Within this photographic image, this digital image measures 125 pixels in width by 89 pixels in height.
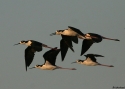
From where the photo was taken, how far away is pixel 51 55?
39.0 m

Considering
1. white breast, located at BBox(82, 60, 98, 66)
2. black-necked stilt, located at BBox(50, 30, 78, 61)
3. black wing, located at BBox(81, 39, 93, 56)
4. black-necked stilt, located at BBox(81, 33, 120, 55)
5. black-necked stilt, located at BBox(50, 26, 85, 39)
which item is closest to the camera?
black-necked stilt, located at BBox(50, 26, 85, 39)

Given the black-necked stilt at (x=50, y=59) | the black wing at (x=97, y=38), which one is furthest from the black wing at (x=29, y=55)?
the black wing at (x=97, y=38)

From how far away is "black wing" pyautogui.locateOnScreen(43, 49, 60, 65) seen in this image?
38.7 meters

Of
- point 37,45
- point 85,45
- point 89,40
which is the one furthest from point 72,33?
point 37,45

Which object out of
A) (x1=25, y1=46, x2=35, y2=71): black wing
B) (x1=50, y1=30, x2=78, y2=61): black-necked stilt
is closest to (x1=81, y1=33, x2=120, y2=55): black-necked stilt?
(x1=50, y1=30, x2=78, y2=61): black-necked stilt

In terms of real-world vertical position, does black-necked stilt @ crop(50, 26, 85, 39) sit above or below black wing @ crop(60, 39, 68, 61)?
above

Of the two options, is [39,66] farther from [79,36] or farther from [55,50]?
[79,36]

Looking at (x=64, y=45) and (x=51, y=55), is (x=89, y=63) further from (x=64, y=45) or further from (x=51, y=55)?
(x=51, y=55)

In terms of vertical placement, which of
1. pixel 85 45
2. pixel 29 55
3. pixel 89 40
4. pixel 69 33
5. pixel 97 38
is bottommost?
pixel 29 55

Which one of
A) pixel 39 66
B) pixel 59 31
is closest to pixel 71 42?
pixel 59 31

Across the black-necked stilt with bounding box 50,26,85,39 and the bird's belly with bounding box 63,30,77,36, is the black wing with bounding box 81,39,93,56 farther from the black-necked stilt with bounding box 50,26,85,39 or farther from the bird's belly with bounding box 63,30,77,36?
the bird's belly with bounding box 63,30,77,36

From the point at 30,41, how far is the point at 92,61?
15.3 ft

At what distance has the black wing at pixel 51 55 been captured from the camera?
3872 centimetres

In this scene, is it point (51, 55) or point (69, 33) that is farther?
point (51, 55)
